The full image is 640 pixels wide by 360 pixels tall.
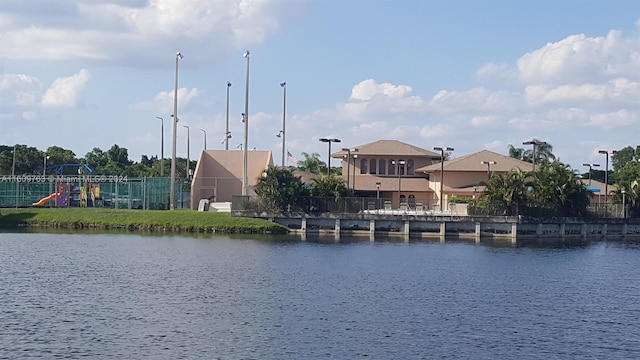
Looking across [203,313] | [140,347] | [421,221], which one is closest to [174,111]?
[421,221]

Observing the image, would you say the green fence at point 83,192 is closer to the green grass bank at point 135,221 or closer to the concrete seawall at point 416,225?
the green grass bank at point 135,221

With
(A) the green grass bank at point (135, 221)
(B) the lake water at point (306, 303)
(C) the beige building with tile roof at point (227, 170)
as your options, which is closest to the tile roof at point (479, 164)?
(C) the beige building with tile roof at point (227, 170)

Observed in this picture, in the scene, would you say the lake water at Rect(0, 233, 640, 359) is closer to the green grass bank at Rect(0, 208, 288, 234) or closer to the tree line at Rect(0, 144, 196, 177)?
the green grass bank at Rect(0, 208, 288, 234)

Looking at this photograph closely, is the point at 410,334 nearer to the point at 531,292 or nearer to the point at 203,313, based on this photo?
the point at 203,313

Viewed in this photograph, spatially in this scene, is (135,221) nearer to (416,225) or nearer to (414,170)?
(416,225)

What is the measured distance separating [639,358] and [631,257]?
41086 mm

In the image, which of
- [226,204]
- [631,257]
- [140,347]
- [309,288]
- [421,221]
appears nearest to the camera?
[140,347]

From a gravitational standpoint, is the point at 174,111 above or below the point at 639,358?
above

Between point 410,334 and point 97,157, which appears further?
point 97,157

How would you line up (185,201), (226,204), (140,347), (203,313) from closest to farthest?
(140,347) → (203,313) → (226,204) → (185,201)

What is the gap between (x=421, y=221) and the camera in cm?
8181

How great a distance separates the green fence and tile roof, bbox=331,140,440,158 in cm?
3071

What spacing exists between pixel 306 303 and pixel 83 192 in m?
58.1

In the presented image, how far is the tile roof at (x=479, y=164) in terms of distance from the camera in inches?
4173
